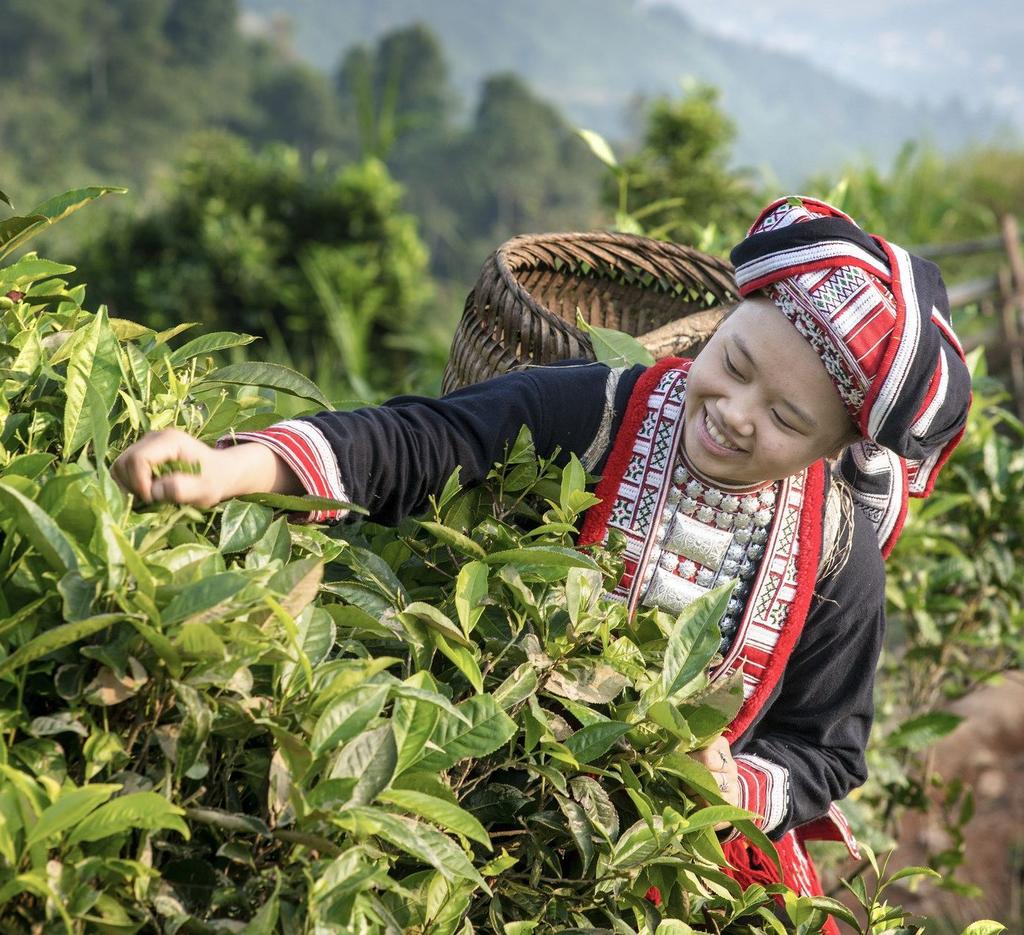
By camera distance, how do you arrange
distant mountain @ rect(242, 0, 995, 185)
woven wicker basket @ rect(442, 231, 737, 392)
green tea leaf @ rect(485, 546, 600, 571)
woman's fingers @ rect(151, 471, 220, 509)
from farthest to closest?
1. distant mountain @ rect(242, 0, 995, 185)
2. woven wicker basket @ rect(442, 231, 737, 392)
3. green tea leaf @ rect(485, 546, 600, 571)
4. woman's fingers @ rect(151, 471, 220, 509)

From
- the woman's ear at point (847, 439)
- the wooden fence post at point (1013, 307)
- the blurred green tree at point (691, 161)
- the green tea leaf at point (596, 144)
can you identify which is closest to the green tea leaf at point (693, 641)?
the woman's ear at point (847, 439)

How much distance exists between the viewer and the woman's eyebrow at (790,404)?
4.22 ft

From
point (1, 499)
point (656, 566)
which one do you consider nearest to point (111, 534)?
point (1, 499)

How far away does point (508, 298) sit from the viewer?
1737 millimetres

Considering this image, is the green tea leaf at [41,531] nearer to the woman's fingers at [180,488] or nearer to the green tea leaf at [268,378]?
the woman's fingers at [180,488]

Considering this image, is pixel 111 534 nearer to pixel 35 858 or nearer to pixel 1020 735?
pixel 35 858

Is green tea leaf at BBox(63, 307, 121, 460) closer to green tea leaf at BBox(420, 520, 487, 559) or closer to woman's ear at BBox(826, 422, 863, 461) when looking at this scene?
green tea leaf at BBox(420, 520, 487, 559)

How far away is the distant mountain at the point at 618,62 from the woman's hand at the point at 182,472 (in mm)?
117242

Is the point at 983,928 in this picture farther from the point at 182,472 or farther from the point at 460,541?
the point at 182,472

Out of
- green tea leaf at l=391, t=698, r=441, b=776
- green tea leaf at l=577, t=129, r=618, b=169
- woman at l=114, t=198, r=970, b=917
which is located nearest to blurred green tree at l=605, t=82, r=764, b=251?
green tea leaf at l=577, t=129, r=618, b=169

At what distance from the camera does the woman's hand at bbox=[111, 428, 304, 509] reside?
0.90m

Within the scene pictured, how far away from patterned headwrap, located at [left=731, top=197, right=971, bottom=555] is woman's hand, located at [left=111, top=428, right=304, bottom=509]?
2.04ft

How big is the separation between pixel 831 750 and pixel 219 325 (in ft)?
22.5

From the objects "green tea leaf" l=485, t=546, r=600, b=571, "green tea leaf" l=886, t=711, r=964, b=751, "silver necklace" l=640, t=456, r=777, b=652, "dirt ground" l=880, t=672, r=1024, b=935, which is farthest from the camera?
"dirt ground" l=880, t=672, r=1024, b=935
